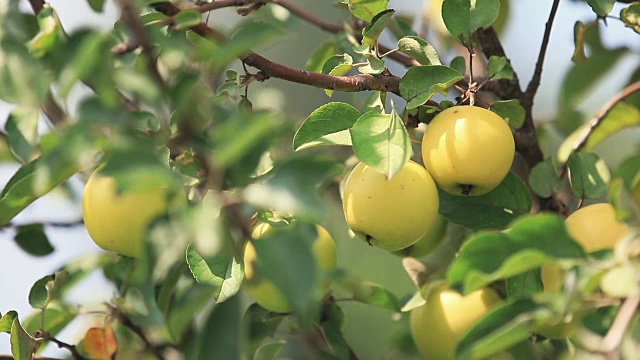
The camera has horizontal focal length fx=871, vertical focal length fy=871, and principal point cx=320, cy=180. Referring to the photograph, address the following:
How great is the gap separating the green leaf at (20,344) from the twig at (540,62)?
722 mm

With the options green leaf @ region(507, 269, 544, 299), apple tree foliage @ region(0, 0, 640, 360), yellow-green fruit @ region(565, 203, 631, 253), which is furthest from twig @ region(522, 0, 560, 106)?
green leaf @ region(507, 269, 544, 299)

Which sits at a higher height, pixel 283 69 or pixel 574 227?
pixel 283 69

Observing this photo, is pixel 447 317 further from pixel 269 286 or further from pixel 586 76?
pixel 586 76

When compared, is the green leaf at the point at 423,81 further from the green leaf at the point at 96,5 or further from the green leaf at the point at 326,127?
the green leaf at the point at 96,5

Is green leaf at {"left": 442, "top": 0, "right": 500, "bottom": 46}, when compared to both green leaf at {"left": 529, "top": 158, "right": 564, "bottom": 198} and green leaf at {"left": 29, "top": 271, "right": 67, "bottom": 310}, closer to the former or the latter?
green leaf at {"left": 529, "top": 158, "right": 564, "bottom": 198}

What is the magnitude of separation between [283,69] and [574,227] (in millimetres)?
383

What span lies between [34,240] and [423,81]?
68 centimetres

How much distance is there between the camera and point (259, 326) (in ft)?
3.85

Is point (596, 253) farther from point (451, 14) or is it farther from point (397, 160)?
point (451, 14)

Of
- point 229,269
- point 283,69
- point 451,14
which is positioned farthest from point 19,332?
point 451,14

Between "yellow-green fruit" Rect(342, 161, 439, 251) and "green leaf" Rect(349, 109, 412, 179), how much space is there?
48mm

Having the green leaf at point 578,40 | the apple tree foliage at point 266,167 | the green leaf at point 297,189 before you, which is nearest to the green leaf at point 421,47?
the apple tree foliage at point 266,167

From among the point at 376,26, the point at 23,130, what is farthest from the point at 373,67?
the point at 23,130

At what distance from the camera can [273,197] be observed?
61cm
